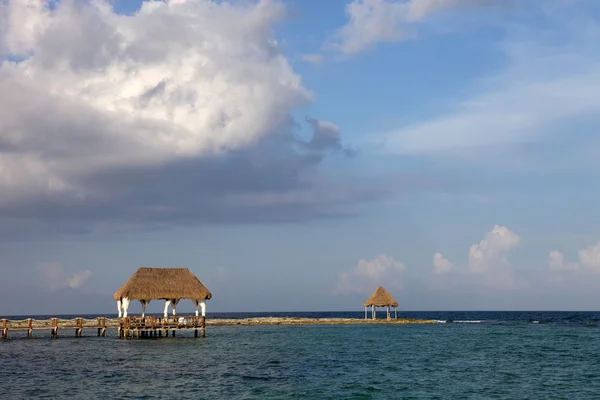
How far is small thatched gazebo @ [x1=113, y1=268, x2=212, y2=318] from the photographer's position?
58656 millimetres

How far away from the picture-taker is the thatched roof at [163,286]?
58625mm

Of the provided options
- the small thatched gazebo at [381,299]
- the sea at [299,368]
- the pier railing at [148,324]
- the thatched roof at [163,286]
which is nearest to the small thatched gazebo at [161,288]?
the thatched roof at [163,286]

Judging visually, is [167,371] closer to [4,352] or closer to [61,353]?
[61,353]

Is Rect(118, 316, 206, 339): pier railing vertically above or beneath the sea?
above

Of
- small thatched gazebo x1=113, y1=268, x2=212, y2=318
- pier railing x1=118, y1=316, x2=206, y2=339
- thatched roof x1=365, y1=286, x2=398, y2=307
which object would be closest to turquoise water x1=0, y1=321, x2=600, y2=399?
pier railing x1=118, y1=316, x2=206, y2=339

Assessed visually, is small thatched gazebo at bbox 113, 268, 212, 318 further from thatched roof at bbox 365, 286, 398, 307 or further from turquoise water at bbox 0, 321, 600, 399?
thatched roof at bbox 365, 286, 398, 307

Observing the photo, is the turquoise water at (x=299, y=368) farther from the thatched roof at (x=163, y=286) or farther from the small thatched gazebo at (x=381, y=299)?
the small thatched gazebo at (x=381, y=299)

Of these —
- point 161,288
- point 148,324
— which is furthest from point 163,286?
point 148,324

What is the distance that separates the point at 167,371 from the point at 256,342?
2088 cm

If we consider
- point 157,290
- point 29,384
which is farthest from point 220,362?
point 157,290

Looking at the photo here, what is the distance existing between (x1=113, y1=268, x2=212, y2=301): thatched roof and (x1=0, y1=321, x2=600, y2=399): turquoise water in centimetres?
436

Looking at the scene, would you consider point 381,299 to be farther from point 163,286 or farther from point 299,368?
point 299,368

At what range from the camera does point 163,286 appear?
197 ft

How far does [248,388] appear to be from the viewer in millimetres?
30703
